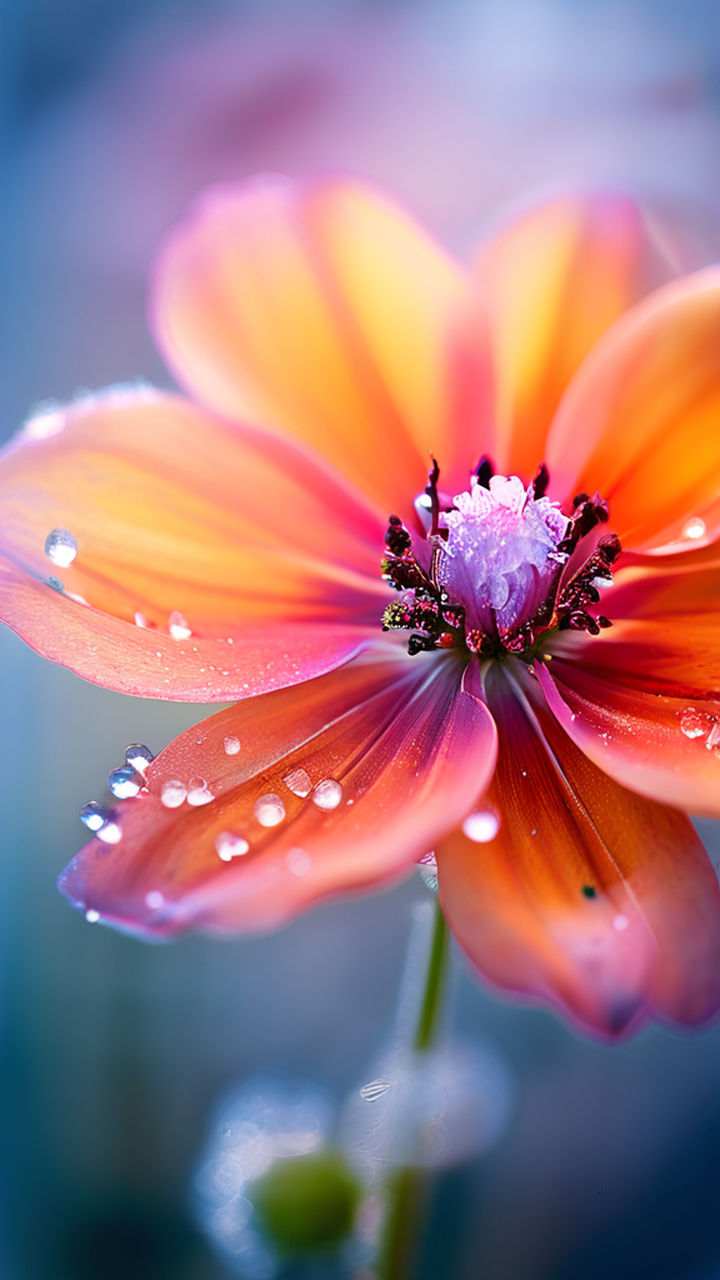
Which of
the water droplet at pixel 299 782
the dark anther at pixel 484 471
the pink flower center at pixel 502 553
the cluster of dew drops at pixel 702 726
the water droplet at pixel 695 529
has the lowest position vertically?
the cluster of dew drops at pixel 702 726

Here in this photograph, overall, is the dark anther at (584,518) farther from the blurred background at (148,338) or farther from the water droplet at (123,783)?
the blurred background at (148,338)

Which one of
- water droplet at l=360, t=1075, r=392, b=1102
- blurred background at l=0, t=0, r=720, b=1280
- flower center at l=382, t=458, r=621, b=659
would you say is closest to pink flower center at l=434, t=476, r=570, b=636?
flower center at l=382, t=458, r=621, b=659

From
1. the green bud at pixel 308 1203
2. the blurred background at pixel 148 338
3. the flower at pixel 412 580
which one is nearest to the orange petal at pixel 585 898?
the flower at pixel 412 580

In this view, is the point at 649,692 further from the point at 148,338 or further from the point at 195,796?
the point at 148,338

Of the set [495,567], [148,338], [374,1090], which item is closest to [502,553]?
[495,567]

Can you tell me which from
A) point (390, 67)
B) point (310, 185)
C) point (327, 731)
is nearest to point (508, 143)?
point (390, 67)

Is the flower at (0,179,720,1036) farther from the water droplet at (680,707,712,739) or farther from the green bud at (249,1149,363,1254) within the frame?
the green bud at (249,1149,363,1254)
